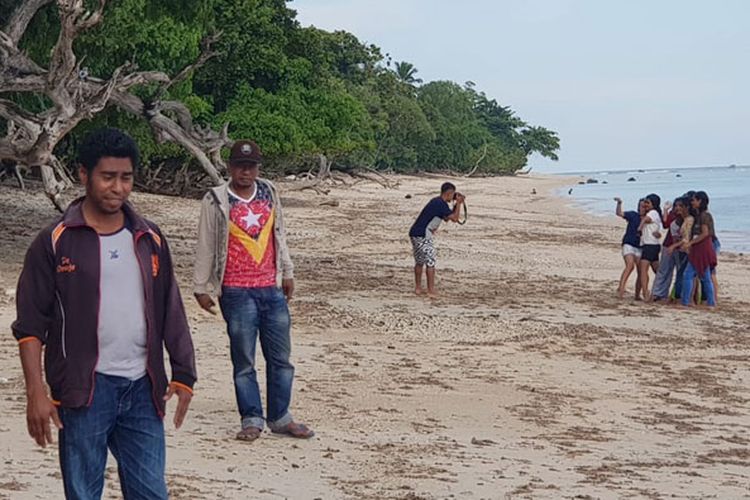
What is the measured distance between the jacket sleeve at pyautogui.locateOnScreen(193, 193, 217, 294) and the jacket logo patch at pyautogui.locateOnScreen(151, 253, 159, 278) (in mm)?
2854

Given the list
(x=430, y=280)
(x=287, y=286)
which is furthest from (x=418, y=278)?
(x=287, y=286)

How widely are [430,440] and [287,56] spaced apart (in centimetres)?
3002

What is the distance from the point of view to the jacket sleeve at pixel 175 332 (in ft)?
13.9

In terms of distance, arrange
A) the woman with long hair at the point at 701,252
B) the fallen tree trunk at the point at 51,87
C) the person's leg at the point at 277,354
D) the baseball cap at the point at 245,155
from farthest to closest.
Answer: the woman with long hair at the point at 701,252 → the fallen tree trunk at the point at 51,87 → the person's leg at the point at 277,354 → the baseball cap at the point at 245,155

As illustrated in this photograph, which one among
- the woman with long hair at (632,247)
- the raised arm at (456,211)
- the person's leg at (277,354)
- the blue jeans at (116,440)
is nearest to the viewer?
the blue jeans at (116,440)

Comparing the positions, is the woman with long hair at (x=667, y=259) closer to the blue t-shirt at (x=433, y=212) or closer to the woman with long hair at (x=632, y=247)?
the woman with long hair at (x=632, y=247)

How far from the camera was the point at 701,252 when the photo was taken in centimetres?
1541

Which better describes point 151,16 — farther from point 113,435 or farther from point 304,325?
point 113,435

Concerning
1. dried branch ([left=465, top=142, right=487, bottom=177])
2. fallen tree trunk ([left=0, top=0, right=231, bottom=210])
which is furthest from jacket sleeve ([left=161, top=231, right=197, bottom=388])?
dried branch ([left=465, top=142, right=487, bottom=177])

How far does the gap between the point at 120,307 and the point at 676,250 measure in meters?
12.4

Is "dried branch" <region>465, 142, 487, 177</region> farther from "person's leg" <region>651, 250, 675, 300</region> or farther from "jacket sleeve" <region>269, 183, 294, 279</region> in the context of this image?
"jacket sleeve" <region>269, 183, 294, 279</region>

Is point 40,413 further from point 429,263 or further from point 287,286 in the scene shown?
point 429,263

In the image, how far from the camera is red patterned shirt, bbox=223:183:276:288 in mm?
7074

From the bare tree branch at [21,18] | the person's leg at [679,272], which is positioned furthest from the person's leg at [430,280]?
the bare tree branch at [21,18]
